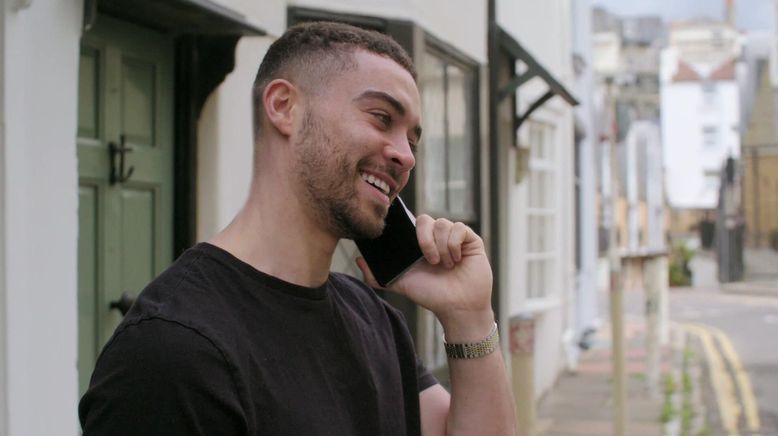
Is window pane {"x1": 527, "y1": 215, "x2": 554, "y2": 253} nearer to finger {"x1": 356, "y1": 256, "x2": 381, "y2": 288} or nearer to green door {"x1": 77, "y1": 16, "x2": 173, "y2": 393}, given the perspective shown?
green door {"x1": 77, "y1": 16, "x2": 173, "y2": 393}

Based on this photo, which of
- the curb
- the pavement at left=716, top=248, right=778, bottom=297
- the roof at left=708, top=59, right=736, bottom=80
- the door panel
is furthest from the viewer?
the roof at left=708, top=59, right=736, bottom=80

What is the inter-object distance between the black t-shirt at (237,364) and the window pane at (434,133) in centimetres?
Result: 446

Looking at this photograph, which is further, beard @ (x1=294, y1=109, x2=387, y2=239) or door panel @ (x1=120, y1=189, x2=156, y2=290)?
door panel @ (x1=120, y1=189, x2=156, y2=290)

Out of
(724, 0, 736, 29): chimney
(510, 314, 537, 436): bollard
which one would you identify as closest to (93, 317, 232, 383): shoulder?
(510, 314, 537, 436): bollard

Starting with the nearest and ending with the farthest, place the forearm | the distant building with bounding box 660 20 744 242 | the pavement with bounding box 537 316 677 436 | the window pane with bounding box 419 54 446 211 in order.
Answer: the forearm → the window pane with bounding box 419 54 446 211 → the pavement with bounding box 537 316 677 436 → the distant building with bounding box 660 20 744 242

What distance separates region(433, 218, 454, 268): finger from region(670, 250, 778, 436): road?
7878 mm

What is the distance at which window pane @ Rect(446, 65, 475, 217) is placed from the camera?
681 centimetres

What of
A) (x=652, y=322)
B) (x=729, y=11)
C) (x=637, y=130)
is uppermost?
(x=729, y=11)

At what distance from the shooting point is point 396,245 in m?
1.91

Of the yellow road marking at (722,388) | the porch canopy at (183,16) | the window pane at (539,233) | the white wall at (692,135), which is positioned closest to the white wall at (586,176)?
the yellow road marking at (722,388)

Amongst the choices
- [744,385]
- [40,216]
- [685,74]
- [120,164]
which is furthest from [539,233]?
[685,74]

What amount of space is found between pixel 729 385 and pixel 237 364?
11.3m

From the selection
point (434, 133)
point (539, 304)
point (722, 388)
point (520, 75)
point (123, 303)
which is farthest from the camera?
point (722, 388)

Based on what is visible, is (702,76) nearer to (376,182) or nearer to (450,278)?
(450,278)
